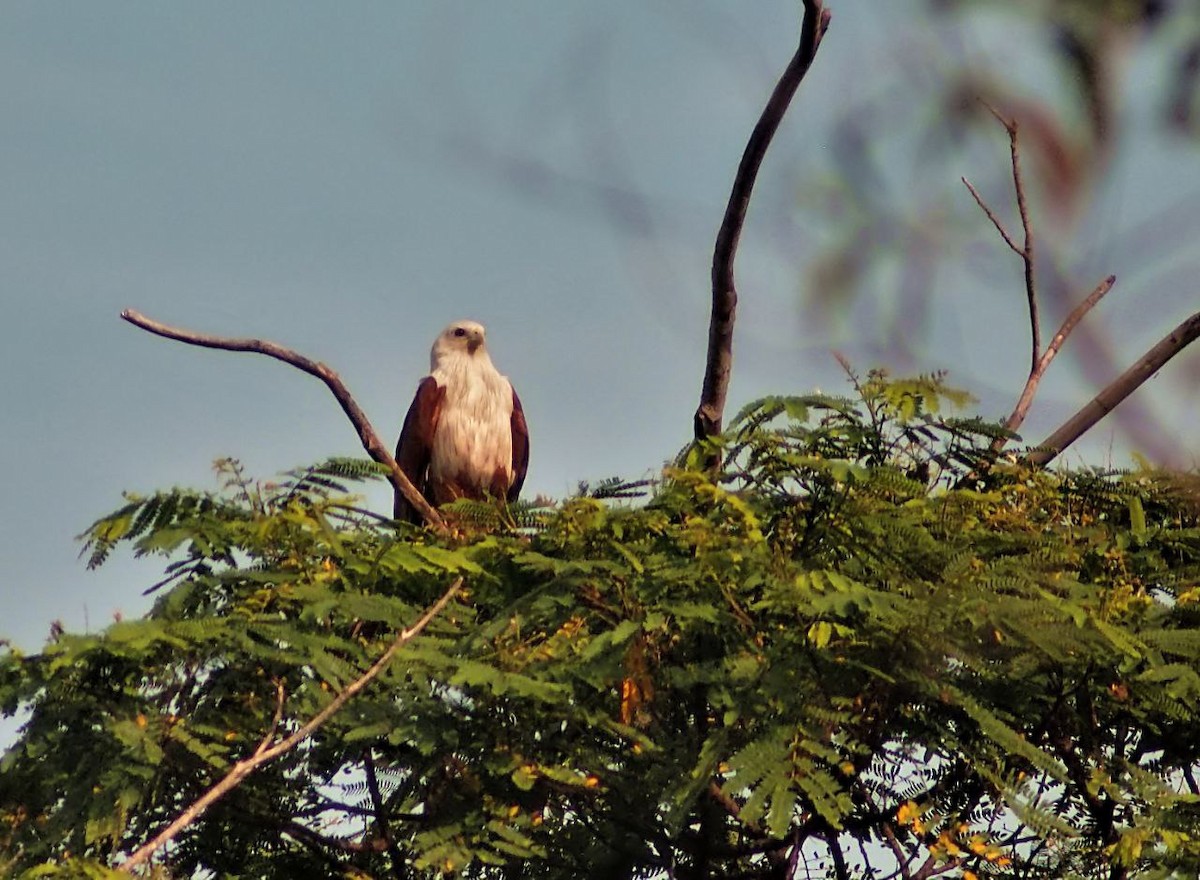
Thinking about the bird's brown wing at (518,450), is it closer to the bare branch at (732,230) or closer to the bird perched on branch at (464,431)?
the bird perched on branch at (464,431)

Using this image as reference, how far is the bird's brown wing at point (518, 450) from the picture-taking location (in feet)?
33.7

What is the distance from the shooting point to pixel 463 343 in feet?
34.8

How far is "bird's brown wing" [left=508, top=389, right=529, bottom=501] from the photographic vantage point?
10.3 meters

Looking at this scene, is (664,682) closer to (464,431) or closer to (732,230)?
(732,230)

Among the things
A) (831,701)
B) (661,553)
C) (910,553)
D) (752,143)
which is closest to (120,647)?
(661,553)

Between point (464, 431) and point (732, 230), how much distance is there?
371 cm

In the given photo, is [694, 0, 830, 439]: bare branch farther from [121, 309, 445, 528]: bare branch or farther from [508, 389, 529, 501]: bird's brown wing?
[508, 389, 529, 501]: bird's brown wing

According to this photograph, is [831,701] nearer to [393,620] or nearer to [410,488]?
[393,620]

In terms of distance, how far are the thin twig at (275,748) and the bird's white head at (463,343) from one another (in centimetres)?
484

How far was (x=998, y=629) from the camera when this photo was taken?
15.9 feet

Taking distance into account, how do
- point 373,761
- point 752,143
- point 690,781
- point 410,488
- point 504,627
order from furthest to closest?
1. point 410,488
2. point 752,143
3. point 373,761
4. point 504,627
5. point 690,781

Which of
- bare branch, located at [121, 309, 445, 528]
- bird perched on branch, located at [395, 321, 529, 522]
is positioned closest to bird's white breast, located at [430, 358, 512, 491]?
bird perched on branch, located at [395, 321, 529, 522]

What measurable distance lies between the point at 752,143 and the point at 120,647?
3.04 meters

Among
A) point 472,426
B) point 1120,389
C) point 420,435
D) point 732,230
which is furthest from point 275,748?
point 472,426
